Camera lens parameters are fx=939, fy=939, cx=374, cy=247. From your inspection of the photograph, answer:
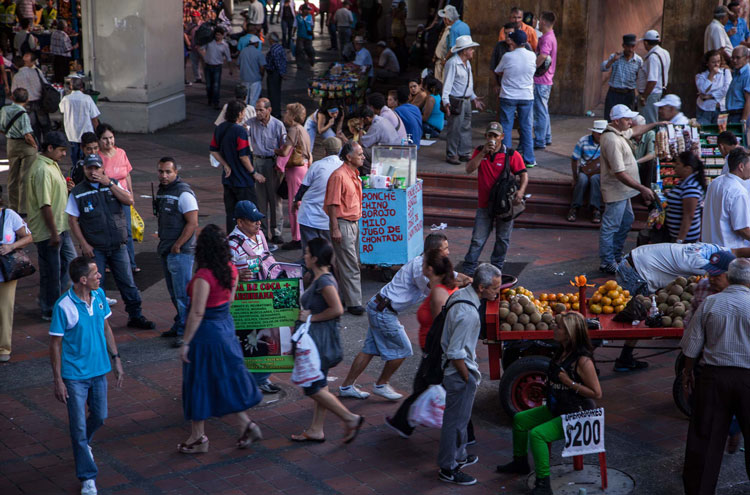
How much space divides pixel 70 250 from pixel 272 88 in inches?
410

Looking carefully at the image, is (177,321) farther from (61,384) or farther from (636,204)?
(636,204)

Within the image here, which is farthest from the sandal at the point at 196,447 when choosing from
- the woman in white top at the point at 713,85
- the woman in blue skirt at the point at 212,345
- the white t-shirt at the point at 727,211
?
the woman in white top at the point at 713,85

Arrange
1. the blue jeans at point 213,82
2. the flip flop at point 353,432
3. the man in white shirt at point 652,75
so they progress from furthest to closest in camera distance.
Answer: the blue jeans at point 213,82, the man in white shirt at point 652,75, the flip flop at point 353,432

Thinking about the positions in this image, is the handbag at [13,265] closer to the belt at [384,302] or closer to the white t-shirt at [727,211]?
the belt at [384,302]

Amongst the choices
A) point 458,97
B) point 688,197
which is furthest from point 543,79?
point 688,197

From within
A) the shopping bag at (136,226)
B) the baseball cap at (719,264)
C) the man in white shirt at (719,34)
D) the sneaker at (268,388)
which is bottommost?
the sneaker at (268,388)

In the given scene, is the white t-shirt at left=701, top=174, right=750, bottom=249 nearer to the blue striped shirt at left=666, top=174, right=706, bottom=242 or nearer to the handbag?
the blue striped shirt at left=666, top=174, right=706, bottom=242

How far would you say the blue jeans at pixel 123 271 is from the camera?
924cm

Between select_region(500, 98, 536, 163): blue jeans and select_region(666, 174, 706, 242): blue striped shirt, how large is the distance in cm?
446

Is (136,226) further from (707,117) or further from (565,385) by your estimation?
(707,117)

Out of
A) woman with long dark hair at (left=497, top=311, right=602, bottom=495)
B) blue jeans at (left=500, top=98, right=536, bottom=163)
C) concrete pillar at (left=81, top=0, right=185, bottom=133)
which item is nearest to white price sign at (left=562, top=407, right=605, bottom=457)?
woman with long dark hair at (left=497, top=311, right=602, bottom=495)

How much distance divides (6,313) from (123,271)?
1172 millimetres

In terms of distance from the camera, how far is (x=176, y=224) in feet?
28.9

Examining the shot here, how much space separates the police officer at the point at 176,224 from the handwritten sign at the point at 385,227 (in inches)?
96.9
